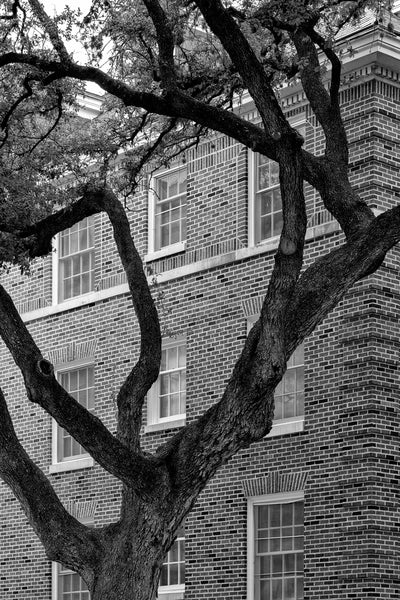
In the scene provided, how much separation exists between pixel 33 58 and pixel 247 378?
4.54 metres

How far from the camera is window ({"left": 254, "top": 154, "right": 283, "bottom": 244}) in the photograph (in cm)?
2272

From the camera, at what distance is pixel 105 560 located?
14016 millimetres

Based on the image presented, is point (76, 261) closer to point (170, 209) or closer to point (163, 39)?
point (170, 209)

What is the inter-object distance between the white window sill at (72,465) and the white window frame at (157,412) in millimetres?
1677

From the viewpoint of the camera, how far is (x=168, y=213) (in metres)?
25.4

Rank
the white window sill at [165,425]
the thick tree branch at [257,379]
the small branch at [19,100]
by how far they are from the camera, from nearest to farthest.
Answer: the thick tree branch at [257,379], the small branch at [19,100], the white window sill at [165,425]

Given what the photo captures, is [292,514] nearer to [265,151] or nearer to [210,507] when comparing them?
[210,507]

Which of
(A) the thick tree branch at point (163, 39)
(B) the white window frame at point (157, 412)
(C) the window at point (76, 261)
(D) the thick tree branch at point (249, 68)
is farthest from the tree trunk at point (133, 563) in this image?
(C) the window at point (76, 261)

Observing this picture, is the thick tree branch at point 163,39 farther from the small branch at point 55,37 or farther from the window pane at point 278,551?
the window pane at point 278,551

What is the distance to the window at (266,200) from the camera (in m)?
22.7

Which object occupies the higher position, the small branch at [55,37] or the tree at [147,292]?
the small branch at [55,37]

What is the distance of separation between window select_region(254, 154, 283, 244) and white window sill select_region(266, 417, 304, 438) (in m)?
3.25

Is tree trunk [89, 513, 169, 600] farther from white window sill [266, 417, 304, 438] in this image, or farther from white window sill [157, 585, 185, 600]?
white window sill [157, 585, 185, 600]

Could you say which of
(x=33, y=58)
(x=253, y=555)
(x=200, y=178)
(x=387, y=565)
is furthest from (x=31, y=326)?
(x=33, y=58)
